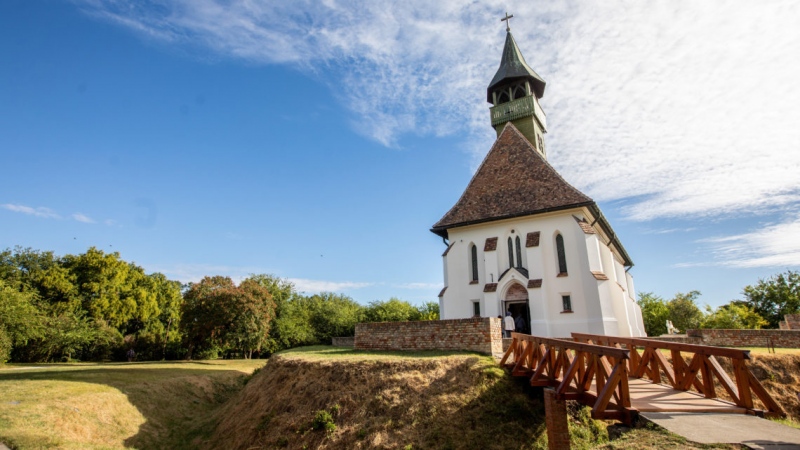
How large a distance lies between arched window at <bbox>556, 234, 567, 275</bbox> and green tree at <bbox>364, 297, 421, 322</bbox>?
13.9 metres

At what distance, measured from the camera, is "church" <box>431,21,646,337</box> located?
19812 mm

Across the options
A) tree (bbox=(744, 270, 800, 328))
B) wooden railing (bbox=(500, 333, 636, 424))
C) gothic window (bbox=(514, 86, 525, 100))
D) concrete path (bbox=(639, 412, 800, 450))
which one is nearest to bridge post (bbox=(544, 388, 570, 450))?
wooden railing (bbox=(500, 333, 636, 424))

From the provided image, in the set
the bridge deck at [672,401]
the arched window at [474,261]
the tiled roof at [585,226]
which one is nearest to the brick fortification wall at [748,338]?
the tiled roof at [585,226]

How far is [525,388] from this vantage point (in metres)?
11.5

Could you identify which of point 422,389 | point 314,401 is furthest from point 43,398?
point 422,389

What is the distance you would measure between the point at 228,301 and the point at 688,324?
3521 cm

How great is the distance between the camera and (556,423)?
9031 mm

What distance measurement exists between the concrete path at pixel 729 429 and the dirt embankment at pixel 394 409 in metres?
4.24

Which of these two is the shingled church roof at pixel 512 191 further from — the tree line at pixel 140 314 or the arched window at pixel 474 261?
the tree line at pixel 140 314

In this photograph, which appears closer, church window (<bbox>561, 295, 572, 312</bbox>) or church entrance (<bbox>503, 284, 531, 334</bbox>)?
church window (<bbox>561, 295, 572, 312</bbox>)

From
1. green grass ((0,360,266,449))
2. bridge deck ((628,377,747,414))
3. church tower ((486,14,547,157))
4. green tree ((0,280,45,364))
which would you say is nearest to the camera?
bridge deck ((628,377,747,414))

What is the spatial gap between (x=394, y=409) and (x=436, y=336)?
3.97 meters

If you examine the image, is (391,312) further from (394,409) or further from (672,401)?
(672,401)

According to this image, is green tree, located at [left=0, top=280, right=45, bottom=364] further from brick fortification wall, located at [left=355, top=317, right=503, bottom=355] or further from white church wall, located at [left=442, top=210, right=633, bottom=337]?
white church wall, located at [left=442, top=210, right=633, bottom=337]
